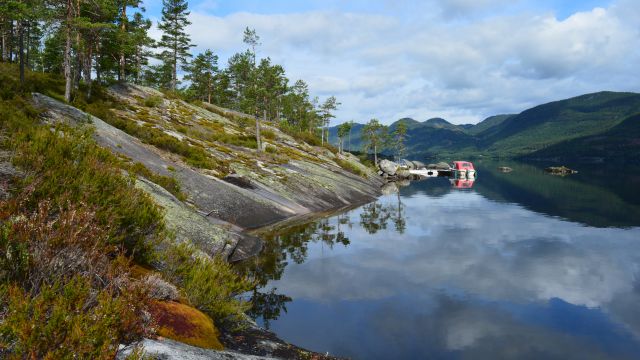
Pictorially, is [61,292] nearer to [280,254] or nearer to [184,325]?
[184,325]

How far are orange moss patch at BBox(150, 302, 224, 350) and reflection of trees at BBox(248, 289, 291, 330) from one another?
7.66 metres

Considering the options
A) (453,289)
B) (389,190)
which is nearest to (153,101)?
(389,190)

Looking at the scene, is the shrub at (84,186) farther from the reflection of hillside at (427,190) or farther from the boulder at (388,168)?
the boulder at (388,168)

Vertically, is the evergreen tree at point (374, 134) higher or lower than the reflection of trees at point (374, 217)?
higher

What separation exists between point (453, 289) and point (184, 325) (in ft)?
55.2

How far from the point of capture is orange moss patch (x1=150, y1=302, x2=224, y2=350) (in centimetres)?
731

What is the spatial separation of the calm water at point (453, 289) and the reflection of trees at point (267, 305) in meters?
0.05

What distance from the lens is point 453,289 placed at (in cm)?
2086

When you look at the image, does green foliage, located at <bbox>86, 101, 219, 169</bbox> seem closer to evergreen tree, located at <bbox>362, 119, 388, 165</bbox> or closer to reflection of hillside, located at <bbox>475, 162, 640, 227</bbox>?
reflection of hillside, located at <bbox>475, 162, 640, 227</bbox>

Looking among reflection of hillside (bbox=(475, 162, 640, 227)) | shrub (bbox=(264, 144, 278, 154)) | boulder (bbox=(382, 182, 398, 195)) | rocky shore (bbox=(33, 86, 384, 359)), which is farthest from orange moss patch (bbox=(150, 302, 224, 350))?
boulder (bbox=(382, 182, 398, 195))

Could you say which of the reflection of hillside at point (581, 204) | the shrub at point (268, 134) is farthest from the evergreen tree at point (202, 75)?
the reflection of hillside at point (581, 204)

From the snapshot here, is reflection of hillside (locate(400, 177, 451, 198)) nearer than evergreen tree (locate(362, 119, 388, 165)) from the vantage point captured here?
Yes

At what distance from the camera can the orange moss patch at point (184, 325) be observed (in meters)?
7.31

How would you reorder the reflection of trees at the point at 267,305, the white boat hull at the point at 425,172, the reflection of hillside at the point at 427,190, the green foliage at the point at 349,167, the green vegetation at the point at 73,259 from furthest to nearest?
the white boat hull at the point at 425,172 < the green foliage at the point at 349,167 < the reflection of hillside at the point at 427,190 < the reflection of trees at the point at 267,305 < the green vegetation at the point at 73,259
